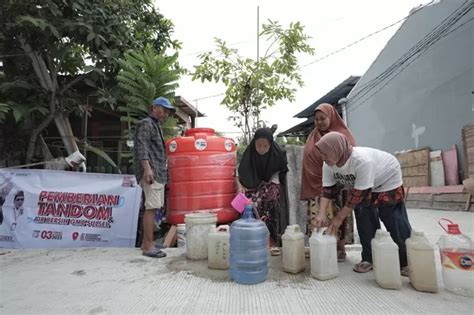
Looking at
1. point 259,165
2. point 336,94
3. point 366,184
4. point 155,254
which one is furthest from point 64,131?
point 336,94

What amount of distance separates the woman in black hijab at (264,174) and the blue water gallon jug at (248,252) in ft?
2.71

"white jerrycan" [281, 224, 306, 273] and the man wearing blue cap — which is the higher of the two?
the man wearing blue cap

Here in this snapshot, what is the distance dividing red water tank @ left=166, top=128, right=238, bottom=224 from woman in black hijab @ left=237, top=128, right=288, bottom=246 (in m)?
0.45

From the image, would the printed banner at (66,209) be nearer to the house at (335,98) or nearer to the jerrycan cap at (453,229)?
the jerrycan cap at (453,229)

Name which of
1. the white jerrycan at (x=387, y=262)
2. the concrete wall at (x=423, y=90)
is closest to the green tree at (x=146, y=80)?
the white jerrycan at (x=387, y=262)

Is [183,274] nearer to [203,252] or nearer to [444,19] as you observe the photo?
[203,252]

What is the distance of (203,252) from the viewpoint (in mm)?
2762

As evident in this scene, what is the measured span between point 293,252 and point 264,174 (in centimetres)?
96

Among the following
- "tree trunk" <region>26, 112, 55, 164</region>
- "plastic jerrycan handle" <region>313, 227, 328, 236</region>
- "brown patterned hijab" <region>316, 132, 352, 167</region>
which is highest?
"tree trunk" <region>26, 112, 55, 164</region>

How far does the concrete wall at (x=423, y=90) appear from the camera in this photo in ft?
23.2

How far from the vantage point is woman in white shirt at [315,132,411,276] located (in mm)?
2055

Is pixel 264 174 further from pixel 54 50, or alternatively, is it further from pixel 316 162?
pixel 54 50

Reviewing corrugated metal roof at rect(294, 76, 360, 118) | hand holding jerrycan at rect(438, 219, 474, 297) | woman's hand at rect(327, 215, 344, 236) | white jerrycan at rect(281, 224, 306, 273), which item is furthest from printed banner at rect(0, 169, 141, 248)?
corrugated metal roof at rect(294, 76, 360, 118)

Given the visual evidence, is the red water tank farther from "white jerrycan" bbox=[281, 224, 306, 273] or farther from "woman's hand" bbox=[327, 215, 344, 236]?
"woman's hand" bbox=[327, 215, 344, 236]
